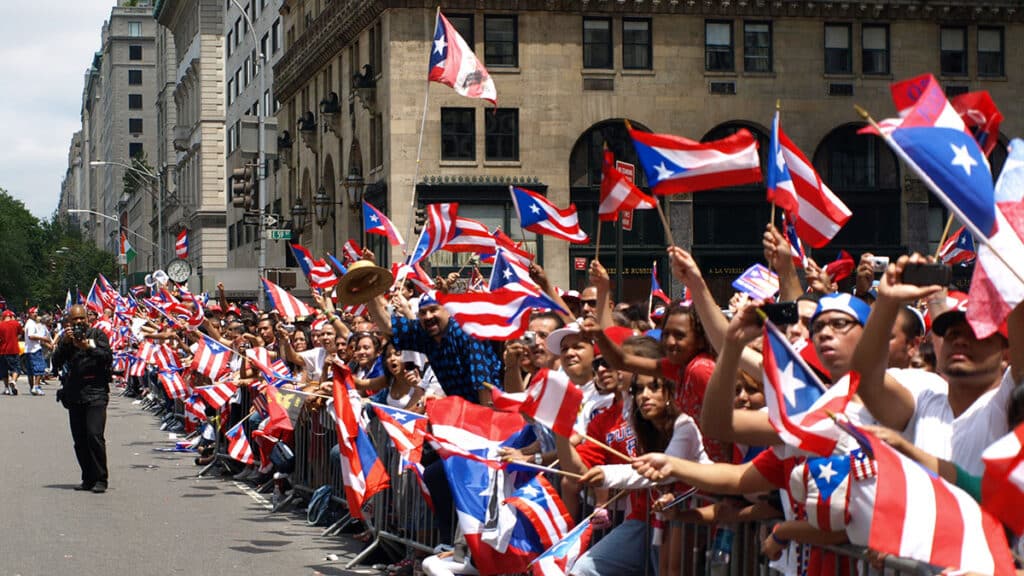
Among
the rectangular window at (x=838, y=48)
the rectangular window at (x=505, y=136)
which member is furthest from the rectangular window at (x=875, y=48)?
the rectangular window at (x=505, y=136)

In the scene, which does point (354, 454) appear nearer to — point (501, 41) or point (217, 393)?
point (217, 393)

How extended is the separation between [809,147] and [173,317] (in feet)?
80.7

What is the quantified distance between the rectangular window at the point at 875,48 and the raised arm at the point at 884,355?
40306mm

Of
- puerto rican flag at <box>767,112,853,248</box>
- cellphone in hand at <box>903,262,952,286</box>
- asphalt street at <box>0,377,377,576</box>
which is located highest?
puerto rican flag at <box>767,112,853,248</box>

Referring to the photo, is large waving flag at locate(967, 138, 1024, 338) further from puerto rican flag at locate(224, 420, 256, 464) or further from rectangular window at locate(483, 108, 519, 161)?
rectangular window at locate(483, 108, 519, 161)

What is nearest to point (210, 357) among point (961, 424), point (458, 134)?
point (961, 424)

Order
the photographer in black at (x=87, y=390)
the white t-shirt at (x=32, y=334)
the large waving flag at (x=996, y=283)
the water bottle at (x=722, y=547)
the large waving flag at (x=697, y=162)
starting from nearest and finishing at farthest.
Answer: the large waving flag at (x=996, y=283), the water bottle at (x=722, y=547), the large waving flag at (x=697, y=162), the photographer in black at (x=87, y=390), the white t-shirt at (x=32, y=334)

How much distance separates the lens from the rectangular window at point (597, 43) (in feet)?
140

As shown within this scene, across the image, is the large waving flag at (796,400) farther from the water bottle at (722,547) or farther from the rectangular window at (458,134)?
the rectangular window at (458,134)

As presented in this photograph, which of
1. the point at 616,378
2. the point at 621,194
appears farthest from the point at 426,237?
the point at 616,378

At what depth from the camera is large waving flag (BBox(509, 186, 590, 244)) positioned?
42.3ft

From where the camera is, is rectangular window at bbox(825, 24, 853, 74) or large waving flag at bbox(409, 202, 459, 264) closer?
large waving flag at bbox(409, 202, 459, 264)

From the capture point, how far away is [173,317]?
2295 centimetres

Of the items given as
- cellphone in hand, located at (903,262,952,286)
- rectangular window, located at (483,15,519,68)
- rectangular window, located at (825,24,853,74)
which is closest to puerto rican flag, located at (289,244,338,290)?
cellphone in hand, located at (903,262,952,286)
